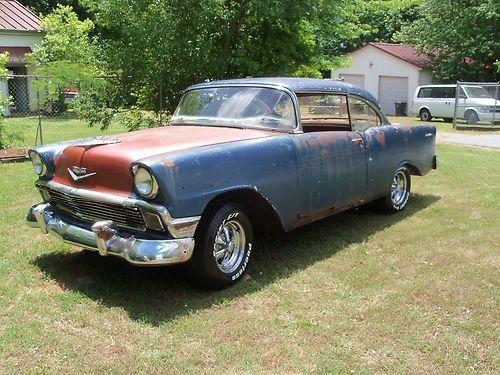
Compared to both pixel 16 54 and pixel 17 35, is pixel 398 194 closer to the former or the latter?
pixel 16 54

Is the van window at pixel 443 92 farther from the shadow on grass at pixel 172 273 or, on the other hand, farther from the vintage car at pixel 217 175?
the shadow on grass at pixel 172 273

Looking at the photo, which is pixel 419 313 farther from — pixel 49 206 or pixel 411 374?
pixel 49 206

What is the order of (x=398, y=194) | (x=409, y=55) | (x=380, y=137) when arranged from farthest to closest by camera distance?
1. (x=409, y=55)
2. (x=398, y=194)
3. (x=380, y=137)

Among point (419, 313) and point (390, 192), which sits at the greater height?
point (390, 192)

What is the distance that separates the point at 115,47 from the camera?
11.2 meters

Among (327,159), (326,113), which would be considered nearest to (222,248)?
(327,159)

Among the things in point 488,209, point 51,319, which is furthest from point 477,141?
point 51,319

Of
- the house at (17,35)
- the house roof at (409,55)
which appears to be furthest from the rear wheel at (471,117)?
the house at (17,35)

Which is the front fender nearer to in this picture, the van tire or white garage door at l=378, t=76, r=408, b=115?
the van tire

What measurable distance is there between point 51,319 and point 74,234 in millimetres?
735

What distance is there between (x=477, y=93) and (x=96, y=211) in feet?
67.6

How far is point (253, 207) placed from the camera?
474 centimetres

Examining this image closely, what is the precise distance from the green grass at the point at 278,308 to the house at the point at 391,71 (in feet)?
82.6

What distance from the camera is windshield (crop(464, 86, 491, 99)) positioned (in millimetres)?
21609
